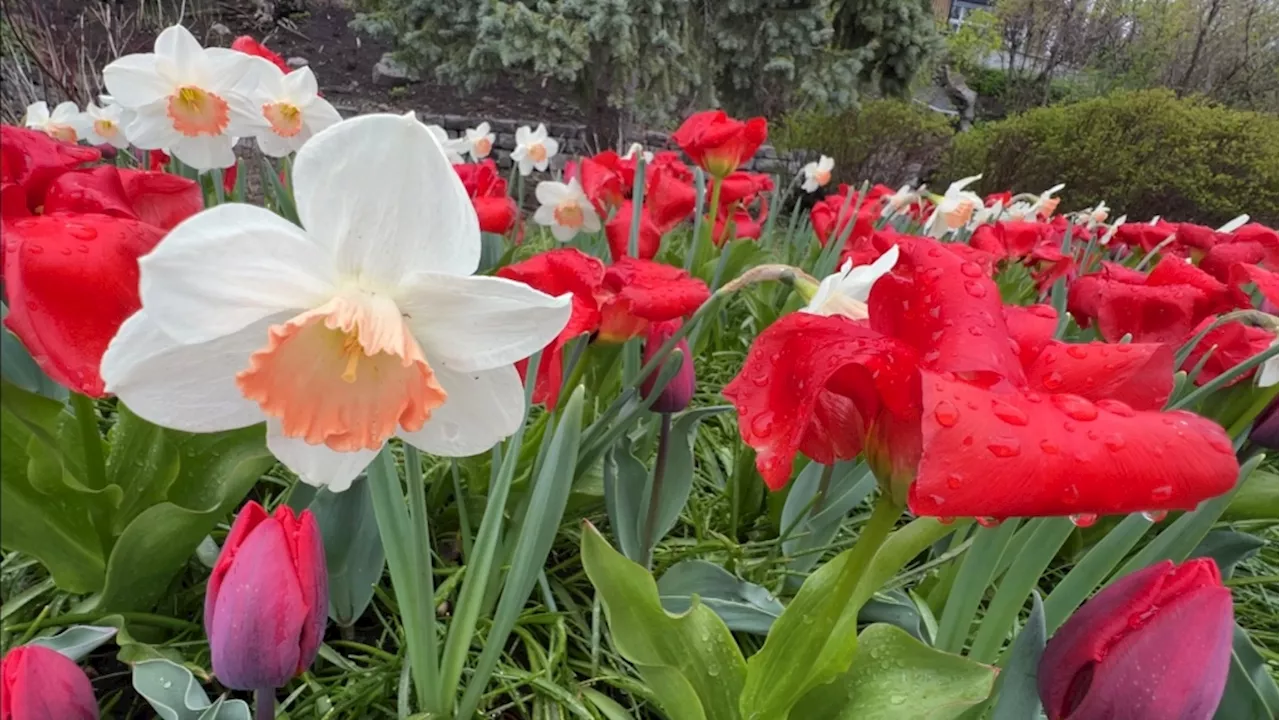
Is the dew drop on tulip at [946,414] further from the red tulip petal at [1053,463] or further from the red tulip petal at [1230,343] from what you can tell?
the red tulip petal at [1230,343]

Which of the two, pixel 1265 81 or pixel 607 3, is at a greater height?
pixel 607 3

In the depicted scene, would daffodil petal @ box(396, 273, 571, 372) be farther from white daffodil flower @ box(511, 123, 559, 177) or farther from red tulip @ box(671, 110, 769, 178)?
white daffodil flower @ box(511, 123, 559, 177)

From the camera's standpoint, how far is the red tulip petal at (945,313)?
1.39 feet

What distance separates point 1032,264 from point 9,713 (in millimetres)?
2125

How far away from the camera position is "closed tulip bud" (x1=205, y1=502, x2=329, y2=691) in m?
0.50

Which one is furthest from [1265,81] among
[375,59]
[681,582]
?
[681,582]

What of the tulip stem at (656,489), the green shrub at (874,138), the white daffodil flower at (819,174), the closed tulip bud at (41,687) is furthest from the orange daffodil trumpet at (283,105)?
the green shrub at (874,138)

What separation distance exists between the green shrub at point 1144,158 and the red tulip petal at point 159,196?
23.3ft

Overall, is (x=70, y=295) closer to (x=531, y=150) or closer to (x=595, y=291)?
(x=595, y=291)

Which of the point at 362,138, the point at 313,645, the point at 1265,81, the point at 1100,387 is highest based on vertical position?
the point at 362,138

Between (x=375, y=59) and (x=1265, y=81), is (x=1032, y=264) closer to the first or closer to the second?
(x=375, y=59)

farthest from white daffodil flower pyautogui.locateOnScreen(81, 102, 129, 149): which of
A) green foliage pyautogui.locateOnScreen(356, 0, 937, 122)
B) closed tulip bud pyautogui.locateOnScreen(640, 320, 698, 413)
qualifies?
green foliage pyautogui.locateOnScreen(356, 0, 937, 122)

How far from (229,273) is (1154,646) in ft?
1.87

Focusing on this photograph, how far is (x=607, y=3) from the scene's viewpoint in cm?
474
